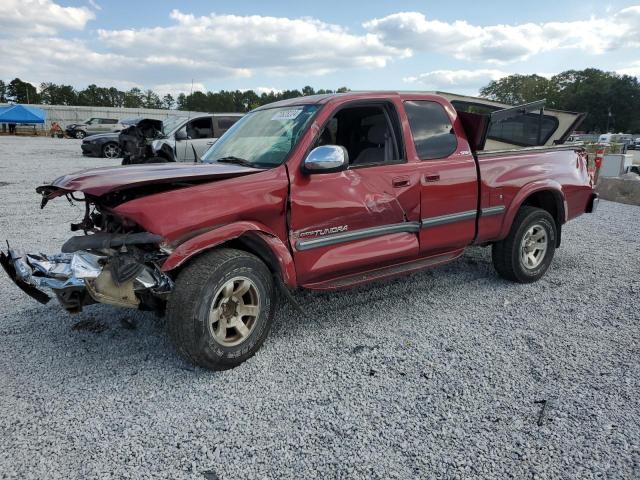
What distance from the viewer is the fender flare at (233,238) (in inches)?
121

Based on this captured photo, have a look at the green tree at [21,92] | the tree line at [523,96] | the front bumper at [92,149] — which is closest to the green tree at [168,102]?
the tree line at [523,96]

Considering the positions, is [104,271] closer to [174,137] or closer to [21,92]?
[174,137]

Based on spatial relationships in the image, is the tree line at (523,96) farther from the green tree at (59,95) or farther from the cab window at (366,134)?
the cab window at (366,134)

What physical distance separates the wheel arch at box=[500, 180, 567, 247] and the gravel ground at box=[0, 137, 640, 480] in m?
0.76

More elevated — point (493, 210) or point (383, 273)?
point (493, 210)

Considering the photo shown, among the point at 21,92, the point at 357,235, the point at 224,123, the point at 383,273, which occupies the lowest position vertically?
the point at 383,273

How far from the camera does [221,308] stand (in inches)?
130

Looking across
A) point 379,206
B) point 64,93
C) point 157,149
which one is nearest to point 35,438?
point 379,206

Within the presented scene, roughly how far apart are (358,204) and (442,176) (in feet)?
3.25

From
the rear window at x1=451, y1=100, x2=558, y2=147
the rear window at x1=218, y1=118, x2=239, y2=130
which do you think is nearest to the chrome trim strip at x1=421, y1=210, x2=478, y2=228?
the rear window at x1=451, y1=100, x2=558, y2=147

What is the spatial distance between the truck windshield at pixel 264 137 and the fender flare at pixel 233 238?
1.94 feet

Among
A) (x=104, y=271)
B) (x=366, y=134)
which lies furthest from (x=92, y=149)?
(x=104, y=271)

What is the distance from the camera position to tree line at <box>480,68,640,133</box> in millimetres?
95625

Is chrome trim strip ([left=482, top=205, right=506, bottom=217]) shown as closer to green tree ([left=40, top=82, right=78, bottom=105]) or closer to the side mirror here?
the side mirror
